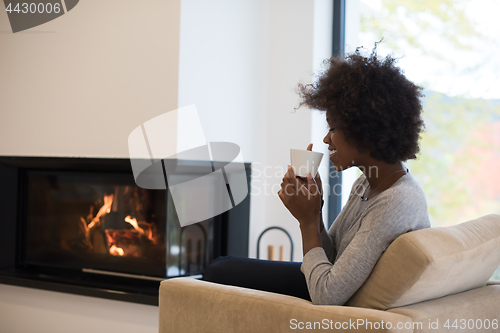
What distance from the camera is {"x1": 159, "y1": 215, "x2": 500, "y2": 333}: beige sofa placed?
899 mm

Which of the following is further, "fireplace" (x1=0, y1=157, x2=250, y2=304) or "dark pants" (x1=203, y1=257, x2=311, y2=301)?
"fireplace" (x1=0, y1=157, x2=250, y2=304)

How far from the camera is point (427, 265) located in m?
0.89

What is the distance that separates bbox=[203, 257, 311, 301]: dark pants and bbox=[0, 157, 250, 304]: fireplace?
93 centimetres

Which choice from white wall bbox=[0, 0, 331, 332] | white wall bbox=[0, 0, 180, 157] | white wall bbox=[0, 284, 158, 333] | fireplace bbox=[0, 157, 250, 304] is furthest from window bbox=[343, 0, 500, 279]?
white wall bbox=[0, 284, 158, 333]

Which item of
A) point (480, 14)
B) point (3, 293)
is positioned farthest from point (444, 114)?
point (3, 293)

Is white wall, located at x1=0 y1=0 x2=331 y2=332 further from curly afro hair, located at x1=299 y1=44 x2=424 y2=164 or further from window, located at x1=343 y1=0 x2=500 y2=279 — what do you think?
curly afro hair, located at x1=299 y1=44 x2=424 y2=164

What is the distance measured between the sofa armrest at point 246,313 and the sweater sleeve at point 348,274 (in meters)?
0.04

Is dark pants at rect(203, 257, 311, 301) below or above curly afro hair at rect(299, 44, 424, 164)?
below

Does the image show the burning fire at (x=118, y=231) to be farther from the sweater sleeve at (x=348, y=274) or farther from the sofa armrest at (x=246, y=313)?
the sweater sleeve at (x=348, y=274)

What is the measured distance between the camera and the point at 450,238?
970mm

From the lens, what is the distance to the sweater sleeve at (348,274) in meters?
0.98

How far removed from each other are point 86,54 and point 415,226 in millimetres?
1898

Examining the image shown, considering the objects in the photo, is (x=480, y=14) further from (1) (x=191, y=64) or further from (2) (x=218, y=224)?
(2) (x=218, y=224)

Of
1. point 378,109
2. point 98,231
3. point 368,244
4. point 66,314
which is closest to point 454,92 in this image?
point 378,109
